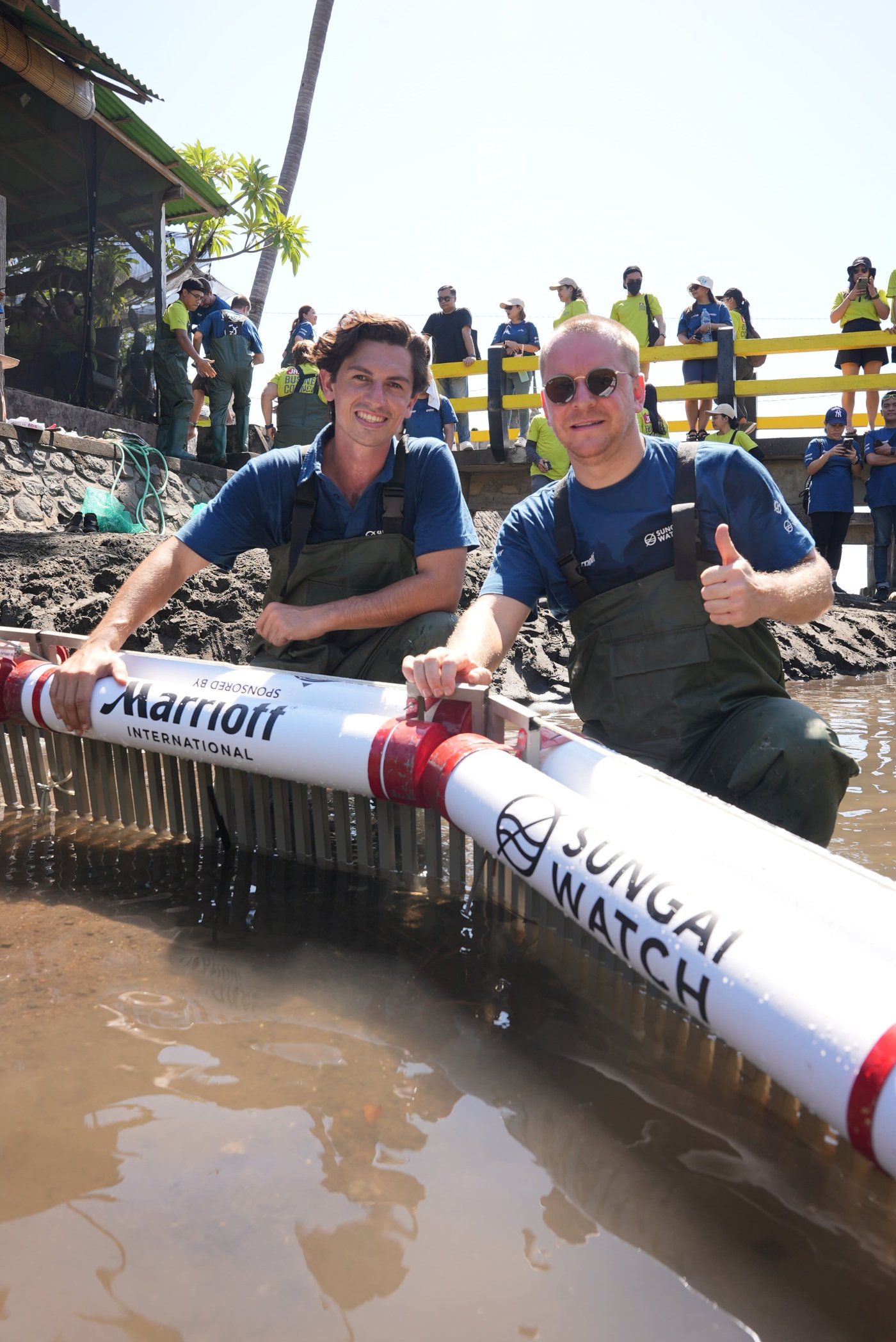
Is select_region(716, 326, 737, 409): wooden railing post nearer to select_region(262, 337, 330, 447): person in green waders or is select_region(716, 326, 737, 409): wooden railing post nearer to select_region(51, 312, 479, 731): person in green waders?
select_region(262, 337, 330, 447): person in green waders

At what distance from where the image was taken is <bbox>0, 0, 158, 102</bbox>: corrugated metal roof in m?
7.59

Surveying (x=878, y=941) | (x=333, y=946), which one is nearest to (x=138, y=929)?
(x=333, y=946)

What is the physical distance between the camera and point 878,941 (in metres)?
1.40

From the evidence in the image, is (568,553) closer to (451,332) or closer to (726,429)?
(726,429)

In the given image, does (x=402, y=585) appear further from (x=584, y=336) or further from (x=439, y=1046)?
(x=439, y=1046)

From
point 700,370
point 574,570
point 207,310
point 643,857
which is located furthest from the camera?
point 700,370

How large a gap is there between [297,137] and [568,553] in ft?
55.5

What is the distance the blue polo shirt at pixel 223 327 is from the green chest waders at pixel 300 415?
2.09 meters

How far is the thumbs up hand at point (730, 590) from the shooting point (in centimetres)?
221

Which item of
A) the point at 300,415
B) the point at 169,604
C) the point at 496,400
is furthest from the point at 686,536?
the point at 496,400

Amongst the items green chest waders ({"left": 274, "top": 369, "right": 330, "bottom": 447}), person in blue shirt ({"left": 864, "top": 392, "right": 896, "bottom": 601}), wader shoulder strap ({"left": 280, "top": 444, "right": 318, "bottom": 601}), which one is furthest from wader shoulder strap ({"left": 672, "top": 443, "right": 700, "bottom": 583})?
person in blue shirt ({"left": 864, "top": 392, "right": 896, "bottom": 601})

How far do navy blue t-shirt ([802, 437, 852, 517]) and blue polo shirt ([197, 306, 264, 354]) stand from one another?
18.5 feet

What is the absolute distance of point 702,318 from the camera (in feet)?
35.9

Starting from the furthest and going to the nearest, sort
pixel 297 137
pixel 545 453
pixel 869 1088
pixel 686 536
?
1. pixel 297 137
2. pixel 545 453
3. pixel 686 536
4. pixel 869 1088
